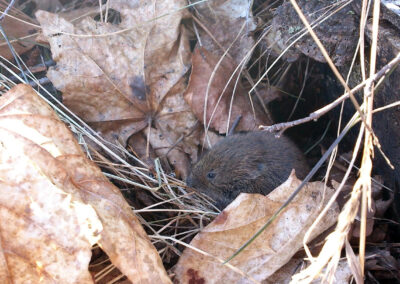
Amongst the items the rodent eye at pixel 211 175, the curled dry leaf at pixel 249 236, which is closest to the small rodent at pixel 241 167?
the rodent eye at pixel 211 175

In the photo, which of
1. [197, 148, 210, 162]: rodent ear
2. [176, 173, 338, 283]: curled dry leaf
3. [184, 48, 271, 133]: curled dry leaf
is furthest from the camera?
[197, 148, 210, 162]: rodent ear

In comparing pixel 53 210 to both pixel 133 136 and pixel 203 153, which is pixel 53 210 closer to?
pixel 133 136

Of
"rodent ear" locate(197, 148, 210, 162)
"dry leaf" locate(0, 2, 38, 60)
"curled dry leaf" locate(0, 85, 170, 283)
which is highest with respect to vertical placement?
"dry leaf" locate(0, 2, 38, 60)

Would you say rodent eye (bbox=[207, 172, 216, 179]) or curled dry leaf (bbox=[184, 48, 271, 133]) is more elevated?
curled dry leaf (bbox=[184, 48, 271, 133])

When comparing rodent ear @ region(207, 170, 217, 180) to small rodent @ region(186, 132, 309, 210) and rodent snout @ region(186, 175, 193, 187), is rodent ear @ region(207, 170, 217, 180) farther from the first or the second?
rodent snout @ region(186, 175, 193, 187)

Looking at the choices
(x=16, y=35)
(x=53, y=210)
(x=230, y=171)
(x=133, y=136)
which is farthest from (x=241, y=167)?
(x=16, y=35)

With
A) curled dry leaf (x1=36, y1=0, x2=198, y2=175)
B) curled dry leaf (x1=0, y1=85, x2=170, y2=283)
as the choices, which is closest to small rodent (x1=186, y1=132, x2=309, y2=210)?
curled dry leaf (x1=36, y1=0, x2=198, y2=175)
